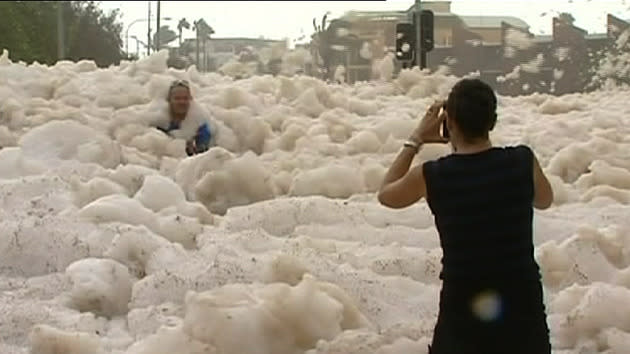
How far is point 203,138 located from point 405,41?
2559 mm

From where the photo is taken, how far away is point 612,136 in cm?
629

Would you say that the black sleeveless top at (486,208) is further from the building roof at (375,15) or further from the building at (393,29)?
the building roof at (375,15)

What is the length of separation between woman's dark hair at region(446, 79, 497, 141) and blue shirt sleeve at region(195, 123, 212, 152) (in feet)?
13.4

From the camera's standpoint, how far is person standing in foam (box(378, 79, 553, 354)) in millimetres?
2553

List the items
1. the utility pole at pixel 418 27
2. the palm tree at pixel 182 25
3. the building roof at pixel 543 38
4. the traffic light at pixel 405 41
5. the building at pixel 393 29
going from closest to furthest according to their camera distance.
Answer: the building roof at pixel 543 38 < the building at pixel 393 29 < the utility pole at pixel 418 27 < the traffic light at pixel 405 41 < the palm tree at pixel 182 25

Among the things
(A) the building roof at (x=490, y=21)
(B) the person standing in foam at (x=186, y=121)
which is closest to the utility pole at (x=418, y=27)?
(A) the building roof at (x=490, y=21)

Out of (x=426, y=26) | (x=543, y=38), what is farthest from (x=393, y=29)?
(x=543, y=38)

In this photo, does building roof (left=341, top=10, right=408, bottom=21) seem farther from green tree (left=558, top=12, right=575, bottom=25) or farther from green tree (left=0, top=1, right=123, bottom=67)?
green tree (left=0, top=1, right=123, bottom=67)

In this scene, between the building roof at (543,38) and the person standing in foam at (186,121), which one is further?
the building roof at (543,38)

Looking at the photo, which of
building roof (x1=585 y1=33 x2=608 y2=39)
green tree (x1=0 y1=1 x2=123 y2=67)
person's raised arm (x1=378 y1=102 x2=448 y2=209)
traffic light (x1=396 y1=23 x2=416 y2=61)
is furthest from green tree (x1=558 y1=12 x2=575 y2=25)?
green tree (x1=0 y1=1 x2=123 y2=67)

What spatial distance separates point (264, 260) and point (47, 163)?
2.03 metres

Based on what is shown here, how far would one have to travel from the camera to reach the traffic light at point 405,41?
27.2 ft

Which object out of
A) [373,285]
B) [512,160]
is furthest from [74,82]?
[512,160]

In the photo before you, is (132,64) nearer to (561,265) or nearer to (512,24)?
(512,24)
